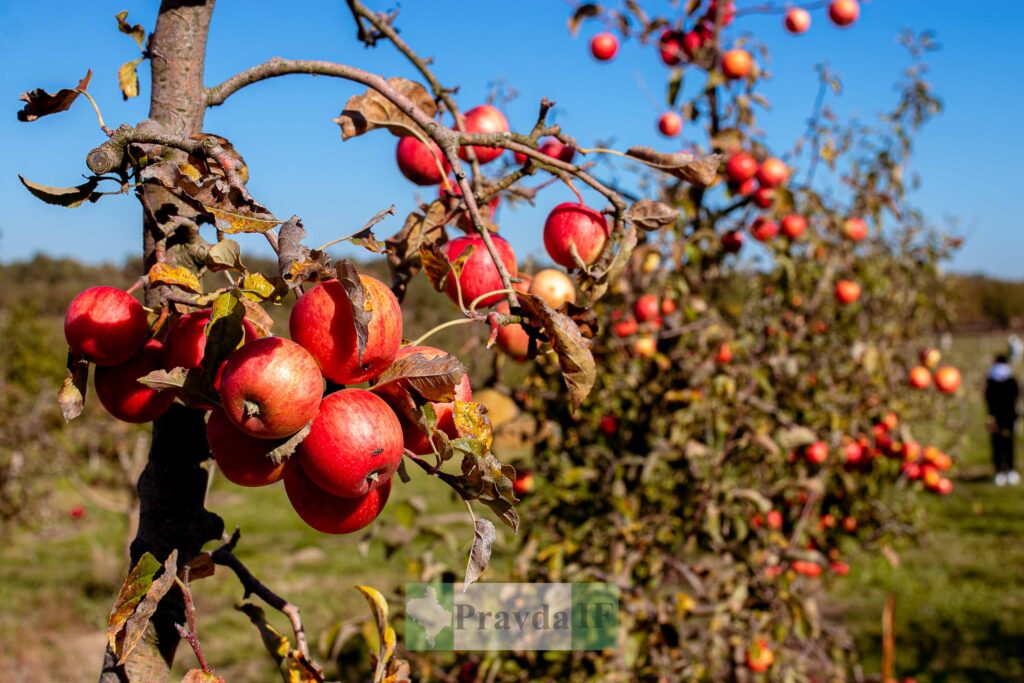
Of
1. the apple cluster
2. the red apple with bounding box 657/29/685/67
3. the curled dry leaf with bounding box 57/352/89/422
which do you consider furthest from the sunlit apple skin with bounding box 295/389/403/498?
the red apple with bounding box 657/29/685/67

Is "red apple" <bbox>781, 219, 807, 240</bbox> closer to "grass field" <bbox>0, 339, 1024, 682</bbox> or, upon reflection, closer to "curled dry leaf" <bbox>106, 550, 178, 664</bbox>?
"grass field" <bbox>0, 339, 1024, 682</bbox>

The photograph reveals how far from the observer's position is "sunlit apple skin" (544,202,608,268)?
0.92 metres

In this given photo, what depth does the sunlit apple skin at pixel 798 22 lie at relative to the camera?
333cm

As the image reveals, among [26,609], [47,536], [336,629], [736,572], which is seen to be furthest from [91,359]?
[47,536]

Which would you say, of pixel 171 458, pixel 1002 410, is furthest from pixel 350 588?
pixel 1002 410

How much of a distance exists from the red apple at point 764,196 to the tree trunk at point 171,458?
2139mm

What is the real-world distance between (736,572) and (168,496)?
6.33ft

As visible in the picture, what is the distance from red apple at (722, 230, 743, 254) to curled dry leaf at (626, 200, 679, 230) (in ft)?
6.41

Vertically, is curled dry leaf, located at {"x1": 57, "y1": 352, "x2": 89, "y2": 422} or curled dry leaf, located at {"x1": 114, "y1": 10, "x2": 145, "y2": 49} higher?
curled dry leaf, located at {"x1": 114, "y1": 10, "x2": 145, "y2": 49}

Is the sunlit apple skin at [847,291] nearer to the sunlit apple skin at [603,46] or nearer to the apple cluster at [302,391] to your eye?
the sunlit apple skin at [603,46]

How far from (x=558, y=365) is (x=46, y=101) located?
0.95 metres

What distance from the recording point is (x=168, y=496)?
2.69ft

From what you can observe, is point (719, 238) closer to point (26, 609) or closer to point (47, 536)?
point (26, 609)

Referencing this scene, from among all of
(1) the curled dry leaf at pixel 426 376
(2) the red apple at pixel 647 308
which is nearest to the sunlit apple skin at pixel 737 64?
(2) the red apple at pixel 647 308
